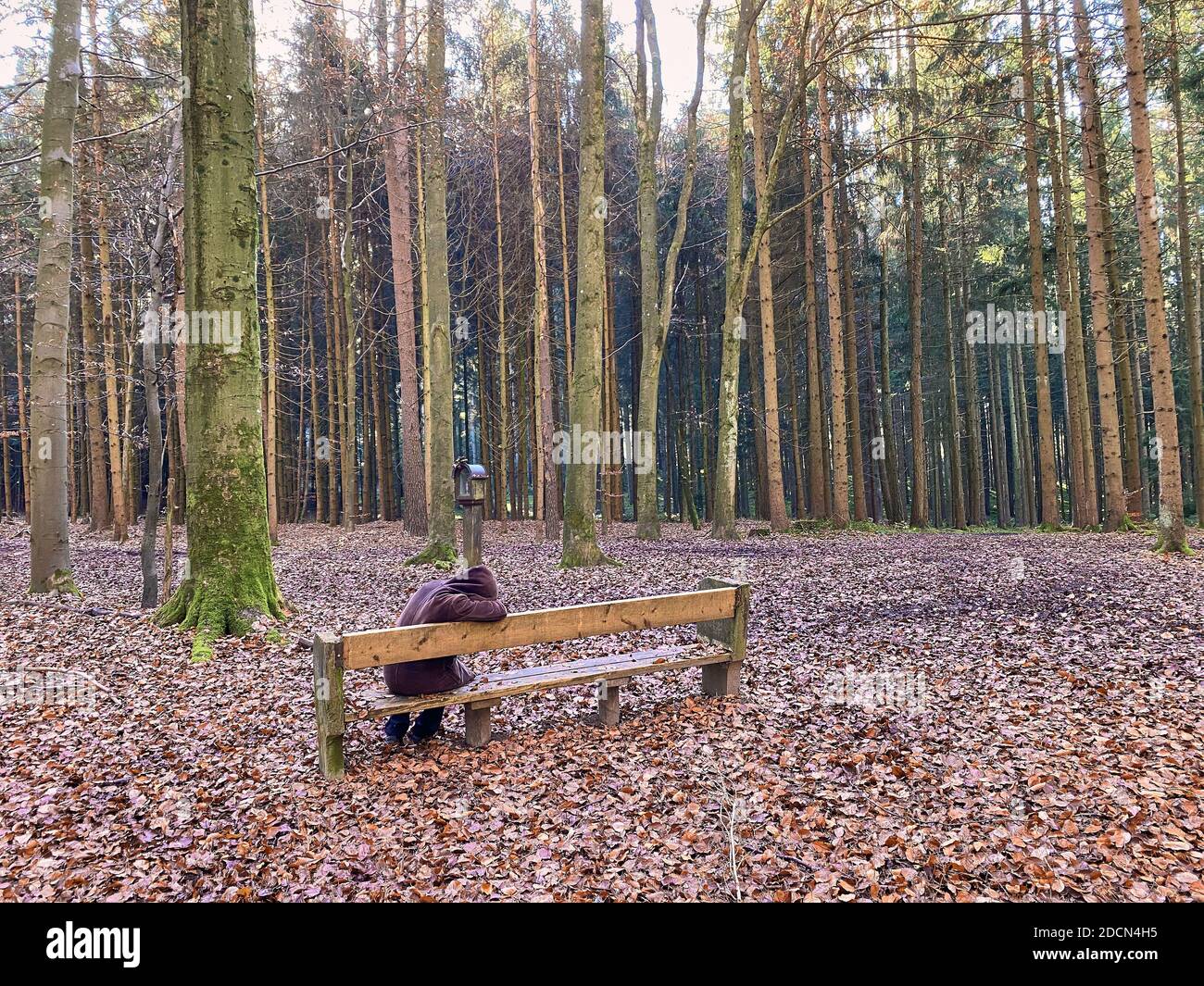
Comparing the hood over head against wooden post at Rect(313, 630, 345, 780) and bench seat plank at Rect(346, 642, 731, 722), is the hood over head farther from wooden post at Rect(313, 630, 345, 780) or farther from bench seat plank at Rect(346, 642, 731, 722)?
wooden post at Rect(313, 630, 345, 780)

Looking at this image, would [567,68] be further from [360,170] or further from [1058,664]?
[1058,664]

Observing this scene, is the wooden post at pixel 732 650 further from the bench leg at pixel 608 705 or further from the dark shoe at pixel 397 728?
the dark shoe at pixel 397 728

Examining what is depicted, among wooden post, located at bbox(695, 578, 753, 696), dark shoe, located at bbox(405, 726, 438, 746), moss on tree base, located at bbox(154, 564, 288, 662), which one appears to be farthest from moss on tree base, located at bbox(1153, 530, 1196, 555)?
moss on tree base, located at bbox(154, 564, 288, 662)

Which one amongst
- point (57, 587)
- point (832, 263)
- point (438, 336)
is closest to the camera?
point (57, 587)

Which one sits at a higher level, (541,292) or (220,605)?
(541,292)

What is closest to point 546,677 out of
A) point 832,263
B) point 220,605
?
point 220,605

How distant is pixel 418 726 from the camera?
4.79 m

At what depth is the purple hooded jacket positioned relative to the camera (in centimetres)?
443

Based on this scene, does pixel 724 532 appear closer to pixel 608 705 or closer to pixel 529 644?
pixel 608 705

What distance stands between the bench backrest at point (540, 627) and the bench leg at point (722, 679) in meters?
0.37

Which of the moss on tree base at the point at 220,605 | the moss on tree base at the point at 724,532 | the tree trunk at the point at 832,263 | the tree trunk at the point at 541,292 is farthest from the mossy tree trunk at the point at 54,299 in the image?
the tree trunk at the point at 832,263

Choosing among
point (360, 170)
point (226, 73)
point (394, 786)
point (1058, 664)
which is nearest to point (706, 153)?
point (360, 170)

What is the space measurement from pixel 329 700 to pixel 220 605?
11.2ft
